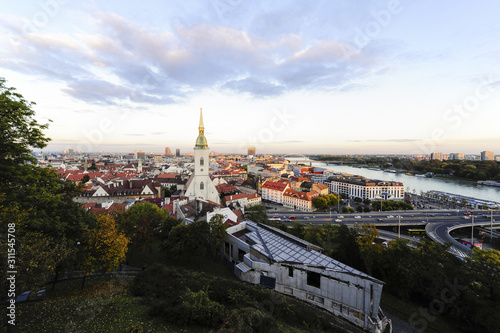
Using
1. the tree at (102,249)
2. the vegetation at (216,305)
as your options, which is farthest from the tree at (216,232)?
the tree at (102,249)

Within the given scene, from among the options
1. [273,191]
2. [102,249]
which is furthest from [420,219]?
[102,249]

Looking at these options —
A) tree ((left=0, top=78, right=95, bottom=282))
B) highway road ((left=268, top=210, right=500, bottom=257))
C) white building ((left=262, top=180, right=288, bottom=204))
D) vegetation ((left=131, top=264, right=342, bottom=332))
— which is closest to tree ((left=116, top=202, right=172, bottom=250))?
vegetation ((left=131, top=264, right=342, bottom=332))

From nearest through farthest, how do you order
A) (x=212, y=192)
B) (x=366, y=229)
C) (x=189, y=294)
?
(x=189, y=294)
(x=366, y=229)
(x=212, y=192)

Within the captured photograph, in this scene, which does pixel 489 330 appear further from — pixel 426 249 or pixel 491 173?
pixel 491 173

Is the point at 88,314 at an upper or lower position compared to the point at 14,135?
lower

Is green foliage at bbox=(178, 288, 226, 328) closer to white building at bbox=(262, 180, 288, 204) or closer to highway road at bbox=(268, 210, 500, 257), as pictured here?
highway road at bbox=(268, 210, 500, 257)

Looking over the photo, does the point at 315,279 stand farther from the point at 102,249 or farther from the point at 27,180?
the point at 27,180

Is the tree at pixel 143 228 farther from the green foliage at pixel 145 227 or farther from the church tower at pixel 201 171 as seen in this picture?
the church tower at pixel 201 171

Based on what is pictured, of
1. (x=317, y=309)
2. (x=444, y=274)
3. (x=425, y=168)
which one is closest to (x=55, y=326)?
(x=317, y=309)
